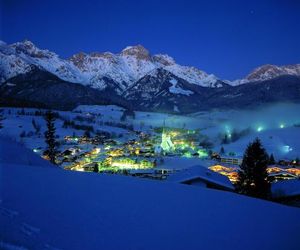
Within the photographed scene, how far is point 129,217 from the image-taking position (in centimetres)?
928

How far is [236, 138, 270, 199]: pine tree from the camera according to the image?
29.9 metres

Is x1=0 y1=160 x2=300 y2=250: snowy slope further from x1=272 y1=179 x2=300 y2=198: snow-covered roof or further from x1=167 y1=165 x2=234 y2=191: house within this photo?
x1=272 y1=179 x2=300 y2=198: snow-covered roof

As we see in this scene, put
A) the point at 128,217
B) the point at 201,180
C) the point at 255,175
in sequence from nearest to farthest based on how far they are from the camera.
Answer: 1. the point at 128,217
2. the point at 201,180
3. the point at 255,175

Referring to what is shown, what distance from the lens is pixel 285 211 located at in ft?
37.9

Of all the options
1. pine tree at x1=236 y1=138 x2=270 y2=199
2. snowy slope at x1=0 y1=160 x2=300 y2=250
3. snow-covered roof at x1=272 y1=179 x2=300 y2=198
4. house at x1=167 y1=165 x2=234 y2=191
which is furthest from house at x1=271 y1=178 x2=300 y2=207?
snowy slope at x1=0 y1=160 x2=300 y2=250

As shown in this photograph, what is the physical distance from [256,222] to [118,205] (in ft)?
14.2

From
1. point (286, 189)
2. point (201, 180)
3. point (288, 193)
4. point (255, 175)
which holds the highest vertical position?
point (255, 175)

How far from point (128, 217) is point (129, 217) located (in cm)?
3

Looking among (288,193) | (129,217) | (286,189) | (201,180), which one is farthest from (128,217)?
(286,189)

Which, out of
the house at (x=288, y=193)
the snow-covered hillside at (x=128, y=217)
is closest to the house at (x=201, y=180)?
the house at (x=288, y=193)

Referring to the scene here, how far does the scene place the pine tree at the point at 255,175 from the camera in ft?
98.2

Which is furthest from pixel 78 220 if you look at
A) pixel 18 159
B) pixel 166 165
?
pixel 166 165

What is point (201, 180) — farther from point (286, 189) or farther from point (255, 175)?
point (286, 189)

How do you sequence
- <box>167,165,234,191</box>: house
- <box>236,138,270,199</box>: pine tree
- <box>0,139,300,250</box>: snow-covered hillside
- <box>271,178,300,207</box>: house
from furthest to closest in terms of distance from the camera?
1. <box>271,178,300,207</box>: house
2. <box>236,138,270,199</box>: pine tree
3. <box>167,165,234,191</box>: house
4. <box>0,139,300,250</box>: snow-covered hillside
